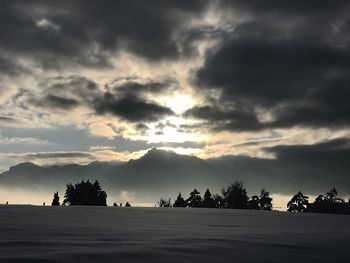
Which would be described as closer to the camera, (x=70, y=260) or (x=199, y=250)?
(x=70, y=260)

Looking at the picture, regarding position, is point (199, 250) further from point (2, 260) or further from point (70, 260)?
point (2, 260)

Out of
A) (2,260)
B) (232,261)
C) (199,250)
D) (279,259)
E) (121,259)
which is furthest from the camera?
(199,250)

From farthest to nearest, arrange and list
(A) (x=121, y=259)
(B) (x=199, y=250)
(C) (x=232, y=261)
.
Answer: (B) (x=199, y=250), (C) (x=232, y=261), (A) (x=121, y=259)

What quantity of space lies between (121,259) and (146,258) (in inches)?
26.9

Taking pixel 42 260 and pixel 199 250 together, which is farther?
pixel 199 250

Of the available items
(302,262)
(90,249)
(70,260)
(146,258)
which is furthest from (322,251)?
(70,260)

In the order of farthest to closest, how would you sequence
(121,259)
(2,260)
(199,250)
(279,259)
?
(199,250), (279,259), (121,259), (2,260)

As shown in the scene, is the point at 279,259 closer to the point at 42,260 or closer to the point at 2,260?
the point at 42,260

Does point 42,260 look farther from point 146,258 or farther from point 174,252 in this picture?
point 174,252

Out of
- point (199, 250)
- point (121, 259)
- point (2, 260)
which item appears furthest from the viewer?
point (199, 250)

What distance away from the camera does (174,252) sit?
11.3 meters

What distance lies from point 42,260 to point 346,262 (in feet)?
26.6

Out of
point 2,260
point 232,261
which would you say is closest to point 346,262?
point 232,261

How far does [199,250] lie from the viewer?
12.2 meters
